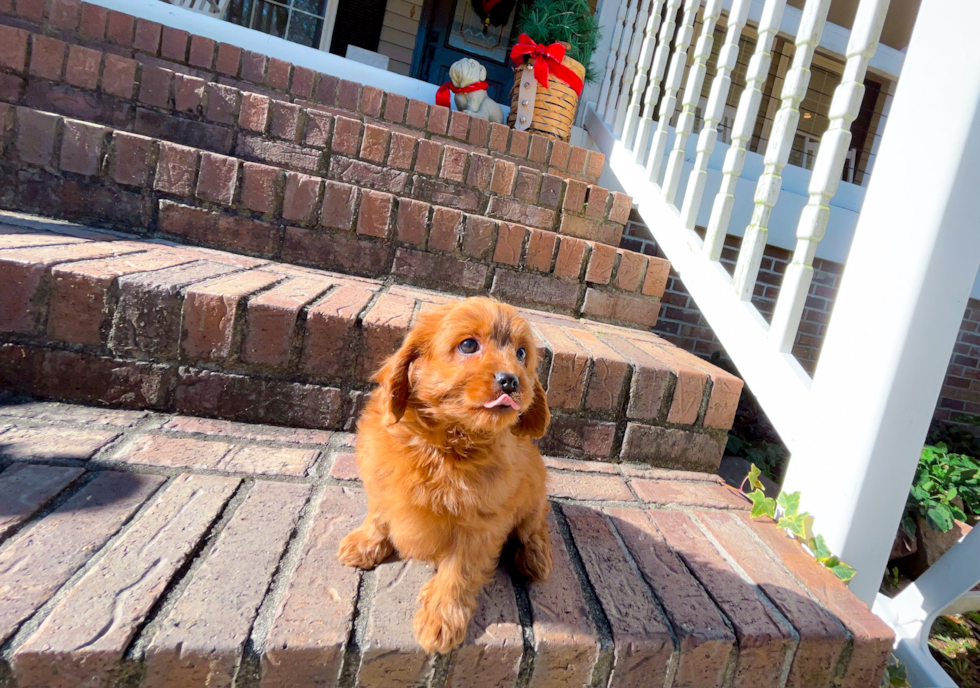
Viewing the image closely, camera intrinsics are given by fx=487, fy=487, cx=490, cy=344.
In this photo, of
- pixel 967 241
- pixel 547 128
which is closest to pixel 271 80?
pixel 547 128

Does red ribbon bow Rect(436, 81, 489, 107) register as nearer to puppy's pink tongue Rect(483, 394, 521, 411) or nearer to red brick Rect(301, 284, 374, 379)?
red brick Rect(301, 284, 374, 379)

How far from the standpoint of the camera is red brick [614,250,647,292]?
2.37m

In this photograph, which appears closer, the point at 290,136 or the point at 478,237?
the point at 478,237

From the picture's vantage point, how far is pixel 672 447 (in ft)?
5.63

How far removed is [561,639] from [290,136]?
239 centimetres

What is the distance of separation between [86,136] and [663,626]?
252 cm

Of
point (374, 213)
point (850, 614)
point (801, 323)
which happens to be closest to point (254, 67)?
point (374, 213)

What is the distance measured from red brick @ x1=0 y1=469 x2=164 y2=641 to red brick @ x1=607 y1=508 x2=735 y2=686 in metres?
1.15

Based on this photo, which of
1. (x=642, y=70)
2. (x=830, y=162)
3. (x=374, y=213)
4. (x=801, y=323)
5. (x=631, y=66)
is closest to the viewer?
(x=830, y=162)

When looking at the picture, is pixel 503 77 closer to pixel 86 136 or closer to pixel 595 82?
pixel 595 82

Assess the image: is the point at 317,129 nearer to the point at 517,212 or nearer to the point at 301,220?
the point at 301,220

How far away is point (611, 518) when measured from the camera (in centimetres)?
136

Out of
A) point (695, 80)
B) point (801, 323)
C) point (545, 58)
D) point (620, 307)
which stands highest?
point (545, 58)

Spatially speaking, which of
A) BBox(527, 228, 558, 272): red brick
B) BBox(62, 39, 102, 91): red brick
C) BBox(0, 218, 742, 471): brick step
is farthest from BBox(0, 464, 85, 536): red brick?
BBox(62, 39, 102, 91): red brick
